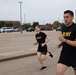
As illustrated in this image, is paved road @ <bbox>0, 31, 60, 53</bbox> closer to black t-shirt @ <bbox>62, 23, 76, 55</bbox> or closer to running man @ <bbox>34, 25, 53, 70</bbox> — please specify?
running man @ <bbox>34, 25, 53, 70</bbox>

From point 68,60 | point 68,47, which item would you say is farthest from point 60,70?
point 68,47

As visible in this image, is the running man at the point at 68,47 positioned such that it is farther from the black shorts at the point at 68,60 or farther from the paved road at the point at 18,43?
the paved road at the point at 18,43

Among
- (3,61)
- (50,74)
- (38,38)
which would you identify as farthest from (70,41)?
(3,61)

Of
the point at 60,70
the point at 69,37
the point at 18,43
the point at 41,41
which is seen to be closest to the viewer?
the point at 60,70

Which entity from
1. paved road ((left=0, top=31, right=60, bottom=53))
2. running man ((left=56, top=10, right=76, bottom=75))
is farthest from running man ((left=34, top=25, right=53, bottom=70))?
paved road ((left=0, top=31, right=60, bottom=53))

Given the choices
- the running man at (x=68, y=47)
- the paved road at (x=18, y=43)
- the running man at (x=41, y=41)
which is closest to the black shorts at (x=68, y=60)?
the running man at (x=68, y=47)

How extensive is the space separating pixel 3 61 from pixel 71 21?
24.1 ft

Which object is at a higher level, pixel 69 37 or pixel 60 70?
pixel 69 37

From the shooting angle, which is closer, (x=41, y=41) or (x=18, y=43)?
(x=41, y=41)

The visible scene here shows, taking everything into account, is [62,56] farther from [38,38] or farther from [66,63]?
[38,38]

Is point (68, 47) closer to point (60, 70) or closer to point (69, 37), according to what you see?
point (69, 37)

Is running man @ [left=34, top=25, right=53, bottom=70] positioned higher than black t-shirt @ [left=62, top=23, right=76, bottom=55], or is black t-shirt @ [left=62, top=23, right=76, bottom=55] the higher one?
black t-shirt @ [left=62, top=23, right=76, bottom=55]

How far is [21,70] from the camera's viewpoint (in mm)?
9992

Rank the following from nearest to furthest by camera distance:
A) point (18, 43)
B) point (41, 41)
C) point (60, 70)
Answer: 1. point (60, 70)
2. point (41, 41)
3. point (18, 43)
